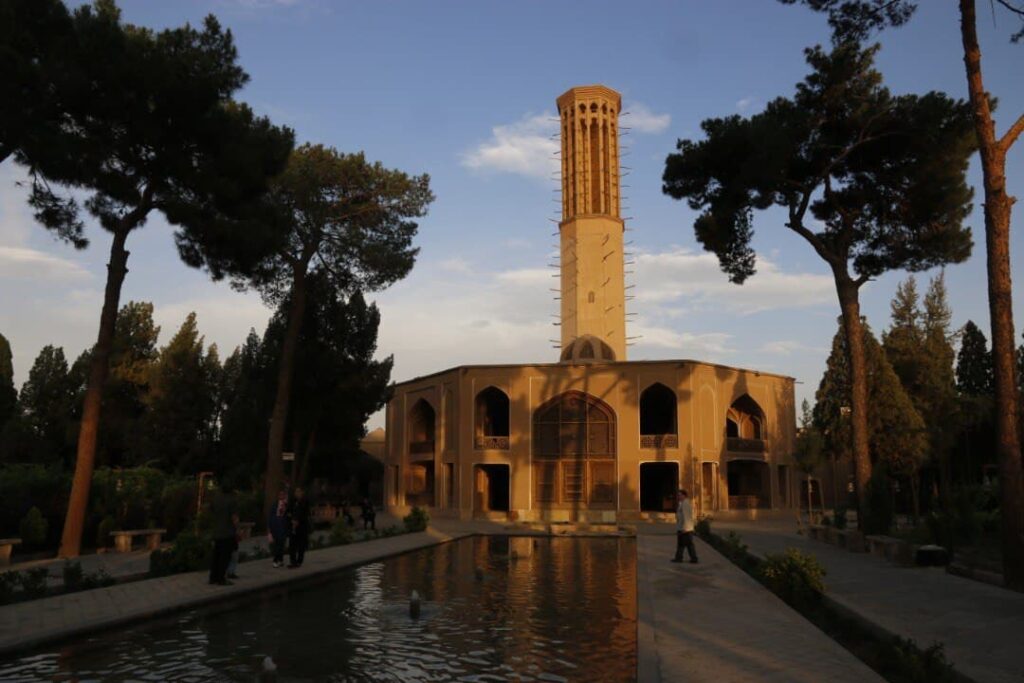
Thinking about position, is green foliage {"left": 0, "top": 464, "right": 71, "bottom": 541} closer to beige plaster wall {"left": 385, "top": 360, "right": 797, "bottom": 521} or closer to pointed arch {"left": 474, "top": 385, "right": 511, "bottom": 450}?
beige plaster wall {"left": 385, "top": 360, "right": 797, "bottom": 521}

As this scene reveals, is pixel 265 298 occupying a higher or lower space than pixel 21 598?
higher

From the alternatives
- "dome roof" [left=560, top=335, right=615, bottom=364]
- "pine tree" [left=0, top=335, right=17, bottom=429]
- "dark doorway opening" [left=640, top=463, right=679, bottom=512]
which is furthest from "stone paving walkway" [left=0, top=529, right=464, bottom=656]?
"pine tree" [left=0, top=335, right=17, bottom=429]

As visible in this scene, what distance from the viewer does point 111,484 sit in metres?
18.0

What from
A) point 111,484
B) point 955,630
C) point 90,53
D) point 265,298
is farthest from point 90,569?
point 265,298

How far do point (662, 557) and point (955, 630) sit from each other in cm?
873

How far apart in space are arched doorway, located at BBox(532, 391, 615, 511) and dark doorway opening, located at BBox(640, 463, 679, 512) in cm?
436

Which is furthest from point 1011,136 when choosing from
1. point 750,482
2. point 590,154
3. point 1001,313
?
point 590,154

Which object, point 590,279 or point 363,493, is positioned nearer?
Result: point 590,279

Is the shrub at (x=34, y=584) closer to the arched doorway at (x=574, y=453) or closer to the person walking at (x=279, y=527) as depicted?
the person walking at (x=279, y=527)

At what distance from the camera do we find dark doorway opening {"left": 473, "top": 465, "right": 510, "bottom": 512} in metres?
36.3

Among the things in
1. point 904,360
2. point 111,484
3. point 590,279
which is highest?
point 590,279

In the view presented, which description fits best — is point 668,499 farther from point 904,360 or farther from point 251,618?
point 251,618

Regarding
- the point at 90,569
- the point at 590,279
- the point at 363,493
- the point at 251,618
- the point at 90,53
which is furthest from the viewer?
the point at 363,493

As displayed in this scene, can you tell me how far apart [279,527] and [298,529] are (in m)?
0.41
